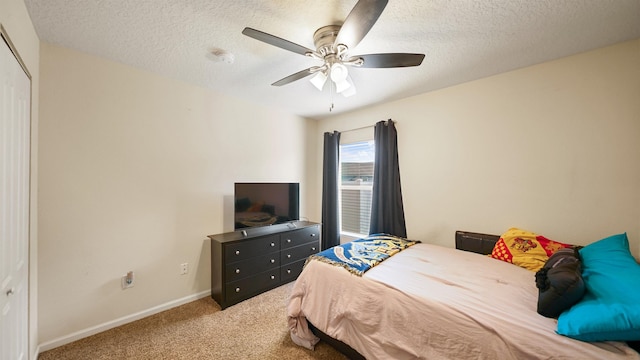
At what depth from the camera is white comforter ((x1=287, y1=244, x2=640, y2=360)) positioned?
3.64 ft

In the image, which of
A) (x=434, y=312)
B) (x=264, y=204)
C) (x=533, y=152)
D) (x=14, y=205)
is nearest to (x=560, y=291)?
(x=434, y=312)

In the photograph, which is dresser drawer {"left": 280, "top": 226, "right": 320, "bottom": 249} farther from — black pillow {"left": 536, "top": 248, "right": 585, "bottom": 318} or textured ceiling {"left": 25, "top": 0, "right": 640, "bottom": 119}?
black pillow {"left": 536, "top": 248, "right": 585, "bottom": 318}

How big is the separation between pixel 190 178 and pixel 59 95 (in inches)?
46.5

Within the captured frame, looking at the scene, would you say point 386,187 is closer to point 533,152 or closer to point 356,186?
point 356,186

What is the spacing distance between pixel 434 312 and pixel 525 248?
1342mm

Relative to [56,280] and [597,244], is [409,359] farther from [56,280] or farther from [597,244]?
[56,280]

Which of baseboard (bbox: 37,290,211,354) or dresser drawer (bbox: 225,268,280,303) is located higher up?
dresser drawer (bbox: 225,268,280,303)

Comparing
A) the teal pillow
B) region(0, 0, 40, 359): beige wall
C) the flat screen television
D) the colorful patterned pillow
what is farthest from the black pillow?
region(0, 0, 40, 359): beige wall

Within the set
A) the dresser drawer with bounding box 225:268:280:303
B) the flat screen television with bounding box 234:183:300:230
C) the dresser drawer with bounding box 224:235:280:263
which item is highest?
the flat screen television with bounding box 234:183:300:230

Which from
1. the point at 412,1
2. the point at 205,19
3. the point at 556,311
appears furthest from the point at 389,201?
the point at 205,19

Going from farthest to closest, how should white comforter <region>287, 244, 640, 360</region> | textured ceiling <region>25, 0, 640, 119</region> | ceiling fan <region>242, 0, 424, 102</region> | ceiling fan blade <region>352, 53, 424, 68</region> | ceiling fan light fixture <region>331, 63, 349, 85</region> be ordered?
1. ceiling fan light fixture <region>331, 63, 349, 85</region>
2. ceiling fan blade <region>352, 53, 424, 68</region>
3. textured ceiling <region>25, 0, 640, 119</region>
4. ceiling fan <region>242, 0, 424, 102</region>
5. white comforter <region>287, 244, 640, 360</region>

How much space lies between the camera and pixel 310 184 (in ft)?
13.3

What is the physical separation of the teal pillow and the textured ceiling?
1.60 meters

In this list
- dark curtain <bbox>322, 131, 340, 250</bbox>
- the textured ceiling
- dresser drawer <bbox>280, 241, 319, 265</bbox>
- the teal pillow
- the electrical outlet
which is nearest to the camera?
the teal pillow
